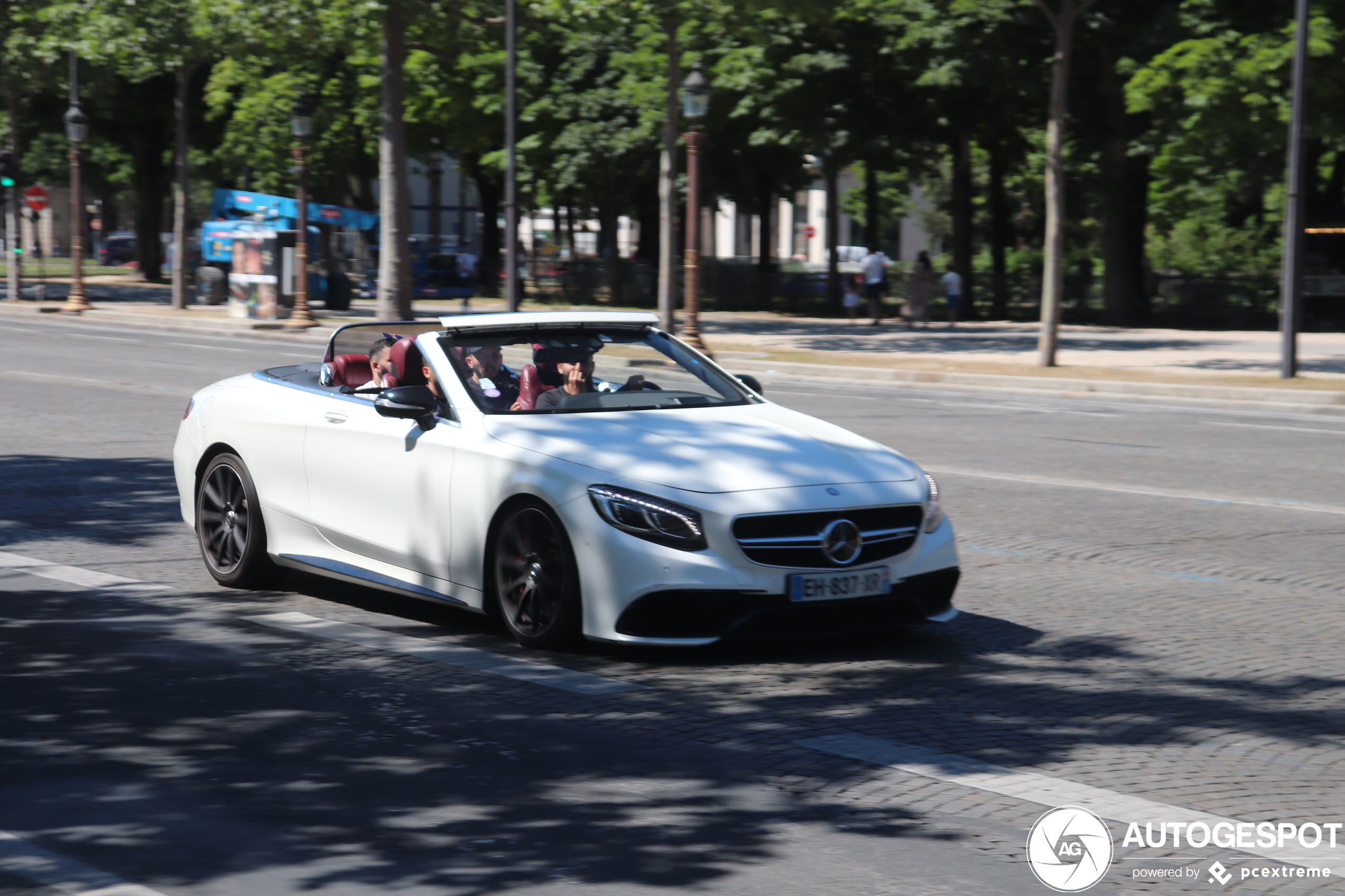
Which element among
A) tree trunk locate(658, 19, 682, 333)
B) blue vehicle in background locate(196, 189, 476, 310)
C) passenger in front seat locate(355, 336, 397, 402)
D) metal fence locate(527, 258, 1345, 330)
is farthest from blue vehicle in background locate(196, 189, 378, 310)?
passenger in front seat locate(355, 336, 397, 402)

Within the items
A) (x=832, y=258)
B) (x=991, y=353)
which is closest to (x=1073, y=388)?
(x=991, y=353)

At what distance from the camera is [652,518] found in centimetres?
670

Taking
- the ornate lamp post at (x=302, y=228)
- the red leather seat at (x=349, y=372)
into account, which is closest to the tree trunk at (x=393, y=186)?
the ornate lamp post at (x=302, y=228)

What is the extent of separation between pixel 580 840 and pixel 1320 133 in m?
31.0

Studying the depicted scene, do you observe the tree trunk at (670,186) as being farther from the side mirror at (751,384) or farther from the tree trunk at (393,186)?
the side mirror at (751,384)

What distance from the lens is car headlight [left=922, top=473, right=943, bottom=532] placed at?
717 cm

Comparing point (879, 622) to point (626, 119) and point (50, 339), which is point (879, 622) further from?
point (626, 119)

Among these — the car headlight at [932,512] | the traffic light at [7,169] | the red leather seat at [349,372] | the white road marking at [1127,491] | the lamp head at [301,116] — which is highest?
the lamp head at [301,116]

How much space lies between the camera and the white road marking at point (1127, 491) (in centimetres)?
1167

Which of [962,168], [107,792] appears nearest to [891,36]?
[962,168]

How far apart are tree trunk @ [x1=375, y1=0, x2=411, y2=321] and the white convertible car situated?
2559cm

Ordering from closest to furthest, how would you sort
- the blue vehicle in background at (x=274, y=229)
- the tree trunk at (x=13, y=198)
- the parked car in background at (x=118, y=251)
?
the tree trunk at (x=13, y=198) < the blue vehicle in background at (x=274, y=229) < the parked car in background at (x=118, y=251)

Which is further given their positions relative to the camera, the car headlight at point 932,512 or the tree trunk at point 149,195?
the tree trunk at point 149,195

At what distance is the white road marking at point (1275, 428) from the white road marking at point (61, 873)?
1570 cm
